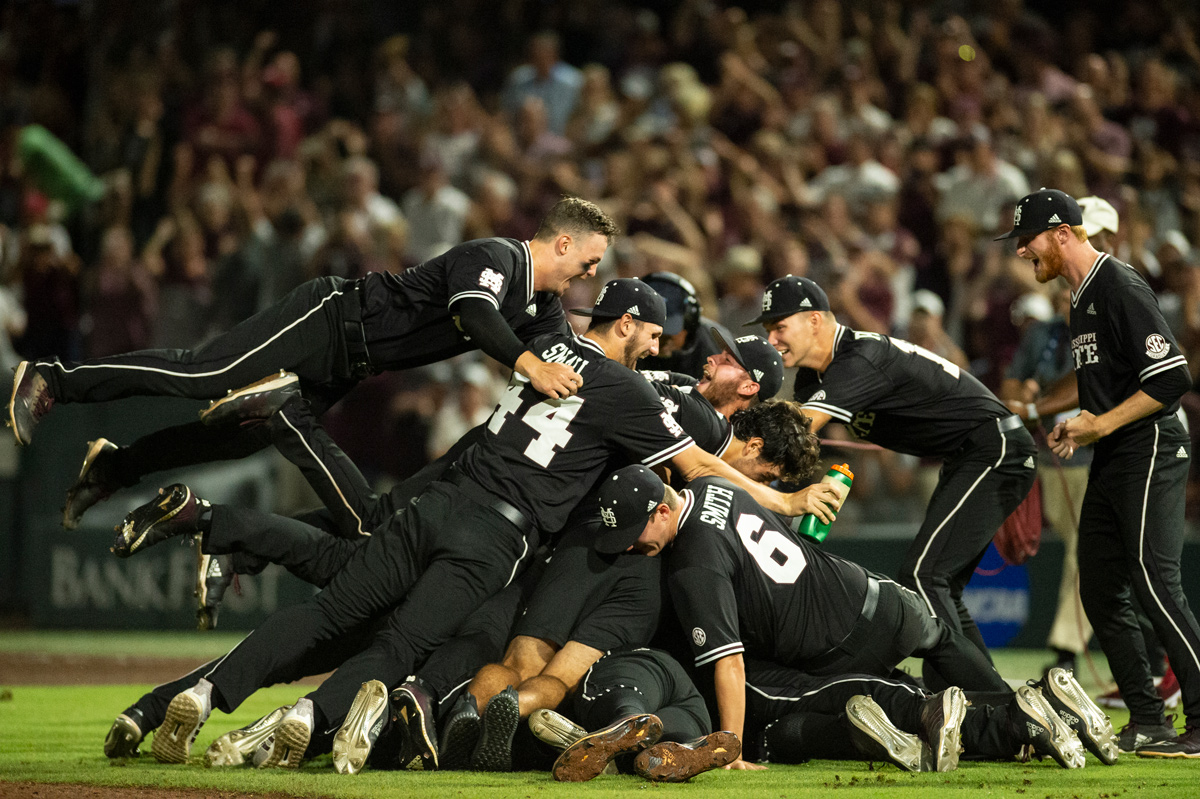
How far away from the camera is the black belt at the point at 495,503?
6.12 m

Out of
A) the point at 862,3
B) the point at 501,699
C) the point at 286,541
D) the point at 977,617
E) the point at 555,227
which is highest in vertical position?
the point at 862,3

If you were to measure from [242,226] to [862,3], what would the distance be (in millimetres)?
6623

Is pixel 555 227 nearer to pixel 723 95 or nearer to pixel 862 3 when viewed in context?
pixel 723 95

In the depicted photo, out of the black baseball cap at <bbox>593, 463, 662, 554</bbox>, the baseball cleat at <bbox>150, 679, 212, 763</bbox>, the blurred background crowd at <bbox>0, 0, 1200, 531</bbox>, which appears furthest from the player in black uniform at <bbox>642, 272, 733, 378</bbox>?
the baseball cleat at <bbox>150, 679, 212, 763</bbox>

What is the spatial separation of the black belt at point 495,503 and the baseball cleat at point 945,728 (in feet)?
6.18

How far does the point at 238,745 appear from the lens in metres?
5.70

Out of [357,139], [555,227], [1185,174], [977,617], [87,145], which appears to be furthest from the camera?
[87,145]

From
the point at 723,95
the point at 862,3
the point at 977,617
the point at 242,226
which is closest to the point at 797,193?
the point at 723,95

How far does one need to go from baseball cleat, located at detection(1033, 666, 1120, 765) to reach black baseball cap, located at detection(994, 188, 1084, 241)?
2.09m

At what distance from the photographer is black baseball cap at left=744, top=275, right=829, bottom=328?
671 cm

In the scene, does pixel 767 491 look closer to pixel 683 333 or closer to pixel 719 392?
pixel 719 392

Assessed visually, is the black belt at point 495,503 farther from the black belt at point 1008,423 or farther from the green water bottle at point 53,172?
the green water bottle at point 53,172

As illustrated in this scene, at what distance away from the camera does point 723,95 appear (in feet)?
44.8

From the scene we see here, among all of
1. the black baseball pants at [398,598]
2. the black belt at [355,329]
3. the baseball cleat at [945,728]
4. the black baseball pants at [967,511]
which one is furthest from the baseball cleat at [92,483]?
the baseball cleat at [945,728]
